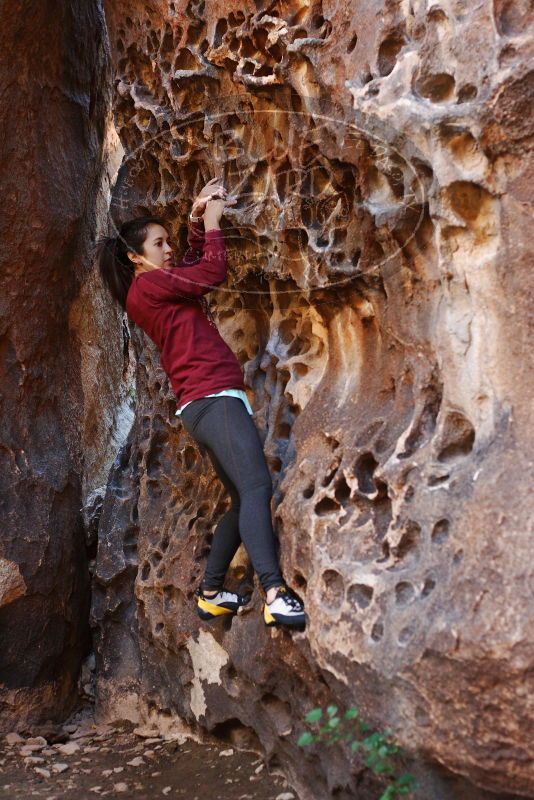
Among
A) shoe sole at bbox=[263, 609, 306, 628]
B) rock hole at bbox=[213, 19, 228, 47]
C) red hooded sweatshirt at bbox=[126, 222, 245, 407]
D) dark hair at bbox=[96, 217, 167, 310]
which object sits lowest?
shoe sole at bbox=[263, 609, 306, 628]

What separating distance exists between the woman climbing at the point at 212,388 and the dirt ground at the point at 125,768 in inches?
23.3

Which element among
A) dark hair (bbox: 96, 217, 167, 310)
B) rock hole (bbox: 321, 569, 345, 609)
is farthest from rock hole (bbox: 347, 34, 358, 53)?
rock hole (bbox: 321, 569, 345, 609)

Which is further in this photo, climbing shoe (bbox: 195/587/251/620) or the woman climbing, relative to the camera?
climbing shoe (bbox: 195/587/251/620)

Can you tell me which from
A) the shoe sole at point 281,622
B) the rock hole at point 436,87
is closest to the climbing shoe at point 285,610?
the shoe sole at point 281,622

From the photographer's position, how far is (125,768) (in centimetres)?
381

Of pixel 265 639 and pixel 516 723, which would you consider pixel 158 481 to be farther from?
pixel 516 723

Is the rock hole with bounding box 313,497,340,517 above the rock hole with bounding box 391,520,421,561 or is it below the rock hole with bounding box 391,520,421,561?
above

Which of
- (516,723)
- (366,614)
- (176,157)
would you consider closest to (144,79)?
(176,157)

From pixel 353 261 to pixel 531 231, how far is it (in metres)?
0.75

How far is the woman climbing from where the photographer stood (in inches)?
124

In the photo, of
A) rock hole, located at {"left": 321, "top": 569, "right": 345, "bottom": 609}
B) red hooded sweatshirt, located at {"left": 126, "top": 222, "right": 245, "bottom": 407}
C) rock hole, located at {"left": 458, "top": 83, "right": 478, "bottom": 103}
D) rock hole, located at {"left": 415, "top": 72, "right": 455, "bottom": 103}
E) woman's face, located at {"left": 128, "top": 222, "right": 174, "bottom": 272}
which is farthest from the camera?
woman's face, located at {"left": 128, "top": 222, "right": 174, "bottom": 272}

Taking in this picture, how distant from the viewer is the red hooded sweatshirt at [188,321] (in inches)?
129

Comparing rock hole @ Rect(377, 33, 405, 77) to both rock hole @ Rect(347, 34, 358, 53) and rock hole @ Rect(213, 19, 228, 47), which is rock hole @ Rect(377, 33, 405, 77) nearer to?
rock hole @ Rect(347, 34, 358, 53)

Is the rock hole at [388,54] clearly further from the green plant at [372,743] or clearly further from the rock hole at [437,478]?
the green plant at [372,743]
